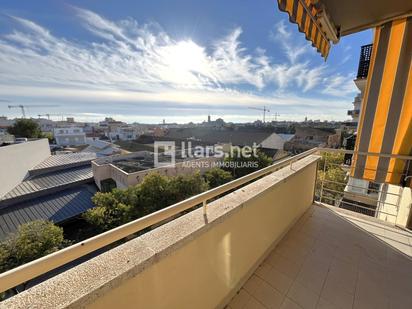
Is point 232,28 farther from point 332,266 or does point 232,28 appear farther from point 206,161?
point 206,161

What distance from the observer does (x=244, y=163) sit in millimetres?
12891

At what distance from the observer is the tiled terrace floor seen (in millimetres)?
1227

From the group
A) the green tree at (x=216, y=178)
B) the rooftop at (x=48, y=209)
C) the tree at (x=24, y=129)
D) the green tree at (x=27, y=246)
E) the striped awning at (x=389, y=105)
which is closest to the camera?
the striped awning at (x=389, y=105)

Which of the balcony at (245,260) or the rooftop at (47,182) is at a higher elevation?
the balcony at (245,260)

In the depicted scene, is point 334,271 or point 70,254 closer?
point 70,254

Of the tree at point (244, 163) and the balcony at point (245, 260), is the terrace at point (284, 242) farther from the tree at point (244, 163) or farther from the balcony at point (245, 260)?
the tree at point (244, 163)

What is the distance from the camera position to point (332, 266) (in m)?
1.49

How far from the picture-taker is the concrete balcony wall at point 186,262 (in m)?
0.52

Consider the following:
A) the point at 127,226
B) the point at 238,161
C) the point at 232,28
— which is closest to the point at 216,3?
the point at 232,28

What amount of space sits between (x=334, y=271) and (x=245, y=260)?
2.57ft

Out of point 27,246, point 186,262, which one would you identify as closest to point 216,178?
point 27,246

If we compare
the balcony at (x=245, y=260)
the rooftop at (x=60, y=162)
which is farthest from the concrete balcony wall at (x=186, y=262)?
the rooftop at (x=60, y=162)

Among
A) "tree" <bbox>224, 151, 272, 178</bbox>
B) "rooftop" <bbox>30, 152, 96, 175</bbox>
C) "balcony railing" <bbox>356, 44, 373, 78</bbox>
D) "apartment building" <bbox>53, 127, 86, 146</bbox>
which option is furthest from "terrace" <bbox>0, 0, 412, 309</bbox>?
"apartment building" <bbox>53, 127, 86, 146</bbox>

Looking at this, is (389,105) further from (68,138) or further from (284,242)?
(68,138)
